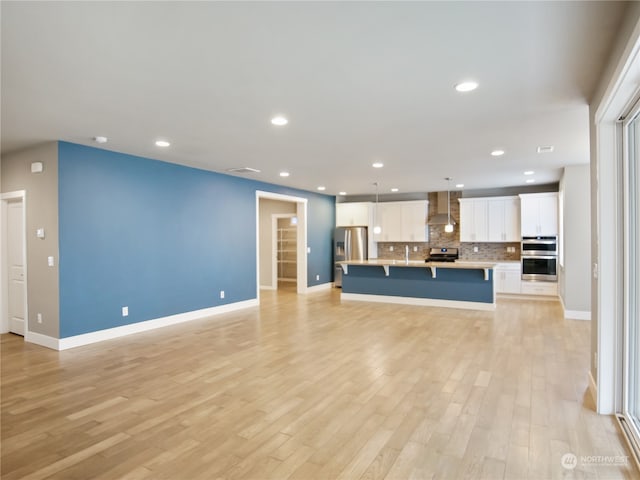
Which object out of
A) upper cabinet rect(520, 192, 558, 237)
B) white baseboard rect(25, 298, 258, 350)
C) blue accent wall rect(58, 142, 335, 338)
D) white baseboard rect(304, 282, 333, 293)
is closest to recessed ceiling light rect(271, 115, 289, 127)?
blue accent wall rect(58, 142, 335, 338)

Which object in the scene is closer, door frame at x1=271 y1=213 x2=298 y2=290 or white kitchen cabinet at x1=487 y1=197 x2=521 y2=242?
white kitchen cabinet at x1=487 y1=197 x2=521 y2=242

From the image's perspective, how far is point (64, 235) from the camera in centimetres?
480

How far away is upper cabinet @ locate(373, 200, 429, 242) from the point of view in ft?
33.2

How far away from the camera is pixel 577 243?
6.42m

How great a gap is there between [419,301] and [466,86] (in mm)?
5426

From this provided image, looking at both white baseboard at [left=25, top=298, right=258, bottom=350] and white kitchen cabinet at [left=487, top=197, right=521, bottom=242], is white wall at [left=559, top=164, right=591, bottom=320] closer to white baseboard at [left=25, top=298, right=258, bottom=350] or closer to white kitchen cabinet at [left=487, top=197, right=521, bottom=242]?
white kitchen cabinet at [left=487, top=197, right=521, bottom=242]

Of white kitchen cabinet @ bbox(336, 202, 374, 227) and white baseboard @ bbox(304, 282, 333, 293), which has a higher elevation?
white kitchen cabinet @ bbox(336, 202, 374, 227)

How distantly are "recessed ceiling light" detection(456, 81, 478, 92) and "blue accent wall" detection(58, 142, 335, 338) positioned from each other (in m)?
4.69

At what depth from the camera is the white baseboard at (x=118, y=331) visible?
485cm

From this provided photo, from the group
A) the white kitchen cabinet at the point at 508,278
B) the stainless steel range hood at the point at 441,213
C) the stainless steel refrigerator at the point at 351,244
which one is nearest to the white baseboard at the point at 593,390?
the white kitchen cabinet at the point at 508,278

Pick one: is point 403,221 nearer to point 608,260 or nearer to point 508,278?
point 508,278

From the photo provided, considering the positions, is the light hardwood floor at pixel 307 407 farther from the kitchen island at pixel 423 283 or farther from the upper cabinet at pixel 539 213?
the upper cabinet at pixel 539 213

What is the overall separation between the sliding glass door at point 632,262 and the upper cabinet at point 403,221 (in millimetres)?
7377

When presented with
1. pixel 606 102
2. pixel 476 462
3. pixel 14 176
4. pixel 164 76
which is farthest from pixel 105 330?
Result: pixel 606 102
